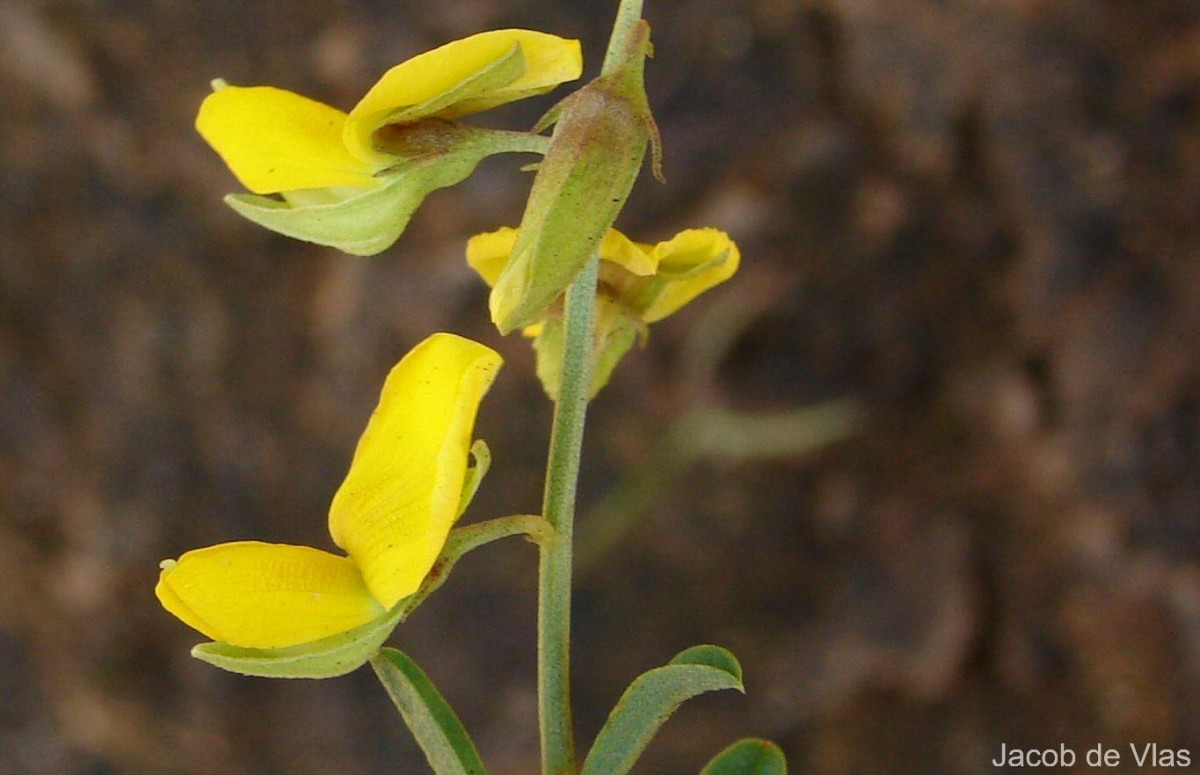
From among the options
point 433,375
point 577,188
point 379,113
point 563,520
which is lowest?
point 563,520

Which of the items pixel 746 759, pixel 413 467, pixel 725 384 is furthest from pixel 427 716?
pixel 725 384

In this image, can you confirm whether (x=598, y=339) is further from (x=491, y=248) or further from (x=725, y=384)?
(x=725, y=384)

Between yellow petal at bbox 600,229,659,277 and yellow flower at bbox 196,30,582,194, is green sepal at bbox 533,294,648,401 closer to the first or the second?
yellow petal at bbox 600,229,659,277

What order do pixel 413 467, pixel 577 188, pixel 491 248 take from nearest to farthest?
1. pixel 577 188
2. pixel 413 467
3. pixel 491 248

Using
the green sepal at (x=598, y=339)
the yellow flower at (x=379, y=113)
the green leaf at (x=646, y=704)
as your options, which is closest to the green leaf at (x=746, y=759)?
the green leaf at (x=646, y=704)

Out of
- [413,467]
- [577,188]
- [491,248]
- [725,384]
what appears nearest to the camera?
[577,188]
